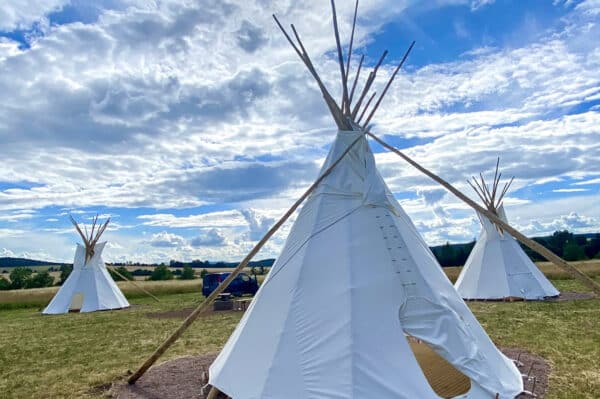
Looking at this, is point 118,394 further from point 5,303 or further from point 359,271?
point 5,303

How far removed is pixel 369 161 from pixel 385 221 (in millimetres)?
1026

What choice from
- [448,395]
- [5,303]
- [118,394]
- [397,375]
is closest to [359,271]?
[397,375]

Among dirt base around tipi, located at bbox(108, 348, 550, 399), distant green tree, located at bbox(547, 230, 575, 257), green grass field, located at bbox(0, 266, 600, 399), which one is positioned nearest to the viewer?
dirt base around tipi, located at bbox(108, 348, 550, 399)

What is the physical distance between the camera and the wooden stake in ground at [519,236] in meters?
5.34

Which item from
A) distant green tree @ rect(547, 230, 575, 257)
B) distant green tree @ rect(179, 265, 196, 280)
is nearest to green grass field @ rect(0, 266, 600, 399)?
distant green tree @ rect(179, 265, 196, 280)

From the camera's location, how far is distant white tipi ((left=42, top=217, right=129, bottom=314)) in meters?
20.5

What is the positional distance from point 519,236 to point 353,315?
2327 millimetres

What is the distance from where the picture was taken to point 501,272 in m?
17.1

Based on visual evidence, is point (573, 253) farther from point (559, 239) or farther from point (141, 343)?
point (141, 343)

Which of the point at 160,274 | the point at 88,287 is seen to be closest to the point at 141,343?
the point at 88,287

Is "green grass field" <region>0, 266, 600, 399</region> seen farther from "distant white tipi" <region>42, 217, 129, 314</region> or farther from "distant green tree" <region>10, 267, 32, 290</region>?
"distant green tree" <region>10, 267, 32, 290</region>

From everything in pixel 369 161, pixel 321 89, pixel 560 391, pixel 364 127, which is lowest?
pixel 560 391

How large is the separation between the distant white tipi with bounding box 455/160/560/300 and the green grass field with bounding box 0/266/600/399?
121 cm

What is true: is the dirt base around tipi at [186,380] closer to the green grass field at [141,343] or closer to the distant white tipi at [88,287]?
the green grass field at [141,343]
